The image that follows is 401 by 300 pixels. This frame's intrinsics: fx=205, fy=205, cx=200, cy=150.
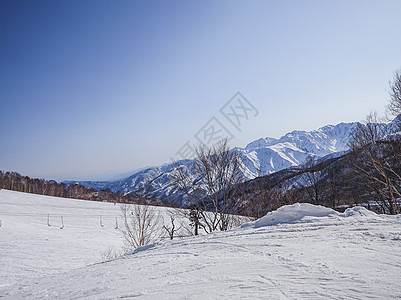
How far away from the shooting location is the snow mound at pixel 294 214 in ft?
23.1

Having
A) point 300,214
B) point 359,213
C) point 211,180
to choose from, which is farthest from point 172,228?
point 359,213

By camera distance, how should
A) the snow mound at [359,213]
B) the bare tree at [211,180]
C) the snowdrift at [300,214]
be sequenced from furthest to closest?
the bare tree at [211,180] < the snowdrift at [300,214] < the snow mound at [359,213]

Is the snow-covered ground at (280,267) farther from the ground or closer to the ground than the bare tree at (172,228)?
farther from the ground

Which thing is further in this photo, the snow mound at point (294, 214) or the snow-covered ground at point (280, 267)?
the snow mound at point (294, 214)

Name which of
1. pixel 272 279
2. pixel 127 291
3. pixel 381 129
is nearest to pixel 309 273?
pixel 272 279

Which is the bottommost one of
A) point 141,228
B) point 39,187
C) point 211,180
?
point 141,228

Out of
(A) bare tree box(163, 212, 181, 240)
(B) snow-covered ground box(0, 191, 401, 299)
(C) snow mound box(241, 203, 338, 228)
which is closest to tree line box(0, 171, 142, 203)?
(A) bare tree box(163, 212, 181, 240)

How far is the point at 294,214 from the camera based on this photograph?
283 inches

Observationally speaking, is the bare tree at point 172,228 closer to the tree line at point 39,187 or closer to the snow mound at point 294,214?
the snow mound at point 294,214

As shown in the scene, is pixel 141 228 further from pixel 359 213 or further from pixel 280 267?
pixel 280 267

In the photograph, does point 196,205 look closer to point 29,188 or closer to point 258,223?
point 258,223

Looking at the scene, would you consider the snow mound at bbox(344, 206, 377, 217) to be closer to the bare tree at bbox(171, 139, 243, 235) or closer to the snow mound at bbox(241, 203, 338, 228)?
the snow mound at bbox(241, 203, 338, 228)

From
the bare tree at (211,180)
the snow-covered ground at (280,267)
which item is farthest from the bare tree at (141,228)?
the snow-covered ground at (280,267)

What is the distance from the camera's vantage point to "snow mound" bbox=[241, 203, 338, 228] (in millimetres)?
7031
